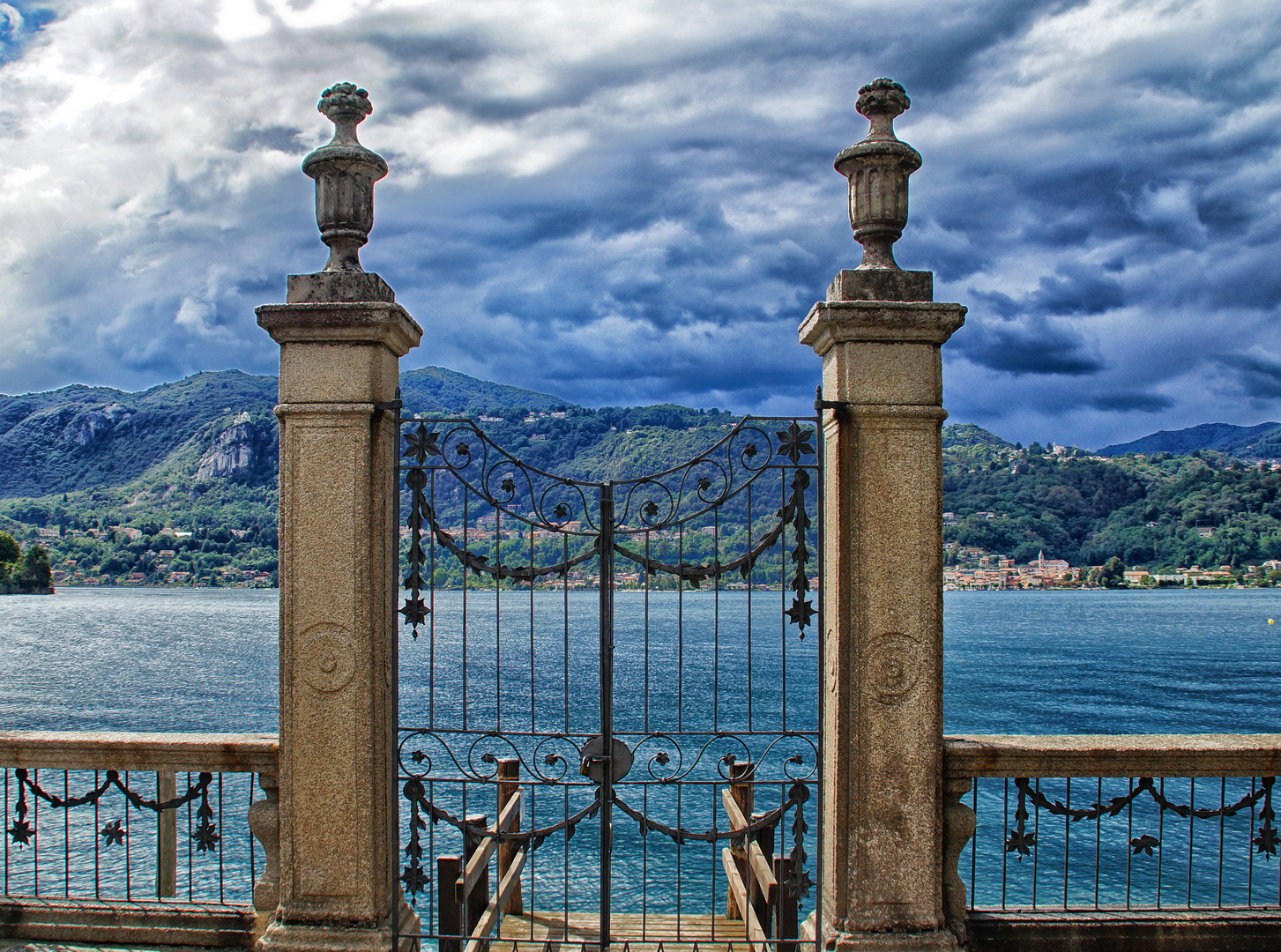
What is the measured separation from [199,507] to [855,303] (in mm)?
124717

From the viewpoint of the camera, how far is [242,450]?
402 feet

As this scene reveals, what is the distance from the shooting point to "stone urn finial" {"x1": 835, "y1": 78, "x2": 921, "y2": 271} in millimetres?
4348

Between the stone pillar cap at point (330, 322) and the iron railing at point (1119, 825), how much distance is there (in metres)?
3.50

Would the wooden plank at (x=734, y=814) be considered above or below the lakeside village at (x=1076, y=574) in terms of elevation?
above

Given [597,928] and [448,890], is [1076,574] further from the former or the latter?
[448,890]

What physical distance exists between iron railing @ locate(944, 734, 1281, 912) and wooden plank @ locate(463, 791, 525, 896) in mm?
3048

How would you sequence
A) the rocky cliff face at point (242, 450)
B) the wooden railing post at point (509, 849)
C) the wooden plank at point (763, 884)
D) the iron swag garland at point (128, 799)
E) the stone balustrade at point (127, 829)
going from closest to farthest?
the stone balustrade at point (127, 829), the iron swag garland at point (128, 799), the wooden plank at point (763, 884), the wooden railing post at point (509, 849), the rocky cliff face at point (242, 450)

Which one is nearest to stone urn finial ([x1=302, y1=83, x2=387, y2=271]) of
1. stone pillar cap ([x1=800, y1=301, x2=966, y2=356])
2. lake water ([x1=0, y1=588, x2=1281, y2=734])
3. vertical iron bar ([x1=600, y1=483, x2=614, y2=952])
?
vertical iron bar ([x1=600, y1=483, x2=614, y2=952])

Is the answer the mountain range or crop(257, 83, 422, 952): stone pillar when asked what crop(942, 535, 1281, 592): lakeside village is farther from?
crop(257, 83, 422, 952): stone pillar

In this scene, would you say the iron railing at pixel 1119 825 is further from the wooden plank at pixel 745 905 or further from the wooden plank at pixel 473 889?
the wooden plank at pixel 473 889

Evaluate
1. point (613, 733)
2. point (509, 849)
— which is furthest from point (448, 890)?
point (509, 849)

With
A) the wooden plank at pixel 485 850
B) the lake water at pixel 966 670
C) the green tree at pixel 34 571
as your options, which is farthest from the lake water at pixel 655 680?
the green tree at pixel 34 571

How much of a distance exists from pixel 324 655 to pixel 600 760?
146cm

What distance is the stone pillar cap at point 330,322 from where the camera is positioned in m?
4.27
